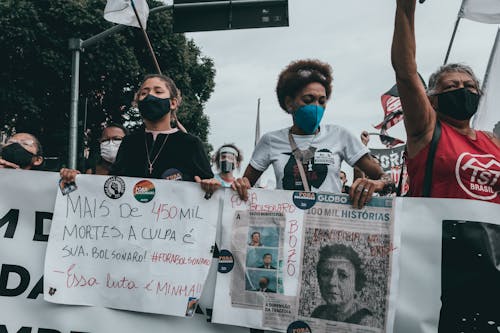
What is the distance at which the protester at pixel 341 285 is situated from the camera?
86.7 inches

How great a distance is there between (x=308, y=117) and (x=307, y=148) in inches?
6.9

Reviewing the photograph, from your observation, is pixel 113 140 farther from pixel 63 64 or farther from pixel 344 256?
pixel 63 64

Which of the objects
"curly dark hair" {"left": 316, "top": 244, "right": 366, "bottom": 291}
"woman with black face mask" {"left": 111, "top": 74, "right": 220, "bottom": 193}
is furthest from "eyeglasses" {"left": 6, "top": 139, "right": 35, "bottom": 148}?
"curly dark hair" {"left": 316, "top": 244, "right": 366, "bottom": 291}

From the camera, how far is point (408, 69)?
2148 millimetres

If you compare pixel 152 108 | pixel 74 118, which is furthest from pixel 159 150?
pixel 74 118

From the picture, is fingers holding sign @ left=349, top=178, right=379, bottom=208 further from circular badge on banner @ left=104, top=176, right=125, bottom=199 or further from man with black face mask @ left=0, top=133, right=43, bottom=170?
man with black face mask @ left=0, top=133, right=43, bottom=170

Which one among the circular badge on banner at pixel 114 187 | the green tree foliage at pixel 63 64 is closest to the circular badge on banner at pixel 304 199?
the circular badge on banner at pixel 114 187

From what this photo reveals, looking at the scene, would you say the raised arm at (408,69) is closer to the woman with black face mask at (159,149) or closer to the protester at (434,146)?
the protester at (434,146)

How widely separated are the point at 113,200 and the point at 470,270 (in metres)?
1.60

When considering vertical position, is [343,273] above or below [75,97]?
below

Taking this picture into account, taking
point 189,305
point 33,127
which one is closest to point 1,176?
point 189,305

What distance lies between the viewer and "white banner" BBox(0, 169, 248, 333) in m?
2.40

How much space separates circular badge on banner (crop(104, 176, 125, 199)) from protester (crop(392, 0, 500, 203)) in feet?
4.36

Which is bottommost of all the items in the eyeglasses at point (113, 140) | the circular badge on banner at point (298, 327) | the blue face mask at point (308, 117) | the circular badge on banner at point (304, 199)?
the circular badge on banner at point (298, 327)
